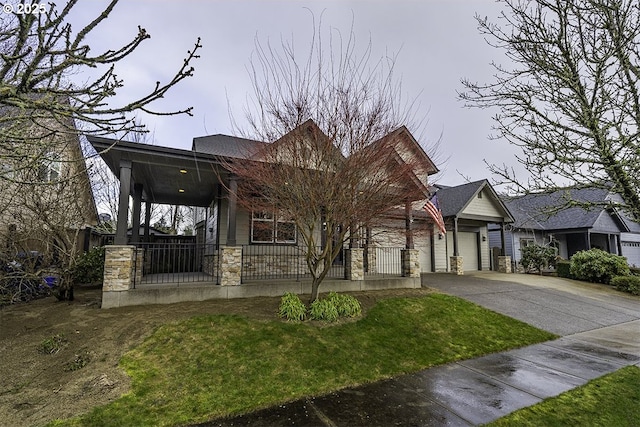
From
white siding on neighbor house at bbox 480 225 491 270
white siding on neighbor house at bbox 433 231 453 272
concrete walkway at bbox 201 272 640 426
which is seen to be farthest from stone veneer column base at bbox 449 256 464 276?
concrete walkway at bbox 201 272 640 426

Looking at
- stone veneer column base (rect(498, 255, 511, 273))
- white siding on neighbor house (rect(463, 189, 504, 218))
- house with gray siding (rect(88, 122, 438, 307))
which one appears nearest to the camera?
house with gray siding (rect(88, 122, 438, 307))

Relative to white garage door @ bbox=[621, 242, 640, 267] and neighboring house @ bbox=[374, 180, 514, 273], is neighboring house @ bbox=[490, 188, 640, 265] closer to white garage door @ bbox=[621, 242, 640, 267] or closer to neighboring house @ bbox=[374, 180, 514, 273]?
white garage door @ bbox=[621, 242, 640, 267]

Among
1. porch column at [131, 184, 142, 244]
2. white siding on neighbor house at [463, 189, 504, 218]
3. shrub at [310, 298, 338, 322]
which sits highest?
white siding on neighbor house at [463, 189, 504, 218]

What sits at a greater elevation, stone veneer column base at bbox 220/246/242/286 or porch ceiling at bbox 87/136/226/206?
porch ceiling at bbox 87/136/226/206

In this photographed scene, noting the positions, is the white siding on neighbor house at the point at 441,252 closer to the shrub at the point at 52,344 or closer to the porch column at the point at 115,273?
the porch column at the point at 115,273

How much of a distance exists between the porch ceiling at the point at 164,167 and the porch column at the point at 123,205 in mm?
232

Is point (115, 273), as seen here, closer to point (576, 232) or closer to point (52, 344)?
point (52, 344)

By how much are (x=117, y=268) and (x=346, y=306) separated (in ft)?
17.7

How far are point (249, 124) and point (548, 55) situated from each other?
568 cm

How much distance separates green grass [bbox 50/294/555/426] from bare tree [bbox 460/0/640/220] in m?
3.62

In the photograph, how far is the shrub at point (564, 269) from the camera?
15.8 meters

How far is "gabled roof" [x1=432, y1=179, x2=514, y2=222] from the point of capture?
15.7m

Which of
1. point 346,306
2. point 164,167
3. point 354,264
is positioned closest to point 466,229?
point 354,264

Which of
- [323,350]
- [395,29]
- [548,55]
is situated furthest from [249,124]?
[548,55]
